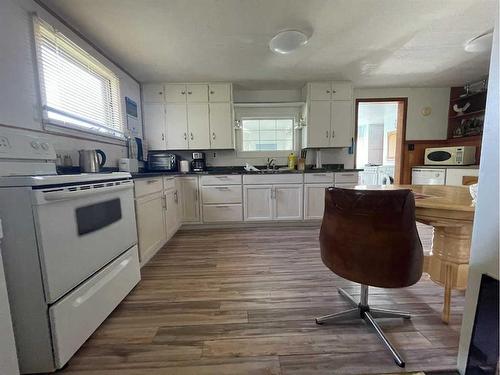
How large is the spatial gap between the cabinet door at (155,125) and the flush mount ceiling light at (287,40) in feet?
6.90

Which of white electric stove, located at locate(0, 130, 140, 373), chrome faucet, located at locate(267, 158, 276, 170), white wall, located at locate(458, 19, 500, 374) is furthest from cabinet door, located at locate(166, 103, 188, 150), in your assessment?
white wall, located at locate(458, 19, 500, 374)

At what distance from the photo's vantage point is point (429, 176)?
3785 millimetres

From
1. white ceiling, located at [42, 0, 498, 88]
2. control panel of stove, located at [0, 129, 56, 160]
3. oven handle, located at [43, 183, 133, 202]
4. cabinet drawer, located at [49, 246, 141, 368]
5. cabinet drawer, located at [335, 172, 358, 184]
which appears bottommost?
cabinet drawer, located at [49, 246, 141, 368]

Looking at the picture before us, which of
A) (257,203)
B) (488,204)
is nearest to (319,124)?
(257,203)

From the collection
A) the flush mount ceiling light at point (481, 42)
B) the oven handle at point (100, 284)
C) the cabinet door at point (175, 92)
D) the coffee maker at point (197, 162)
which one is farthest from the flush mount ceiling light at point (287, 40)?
the oven handle at point (100, 284)

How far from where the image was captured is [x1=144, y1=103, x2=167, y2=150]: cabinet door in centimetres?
341

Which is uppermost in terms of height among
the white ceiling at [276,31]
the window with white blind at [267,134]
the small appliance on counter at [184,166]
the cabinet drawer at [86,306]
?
the white ceiling at [276,31]

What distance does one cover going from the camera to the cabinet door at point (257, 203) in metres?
3.30

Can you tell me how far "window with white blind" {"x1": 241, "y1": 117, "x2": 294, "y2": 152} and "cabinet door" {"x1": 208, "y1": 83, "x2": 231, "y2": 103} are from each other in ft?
1.95

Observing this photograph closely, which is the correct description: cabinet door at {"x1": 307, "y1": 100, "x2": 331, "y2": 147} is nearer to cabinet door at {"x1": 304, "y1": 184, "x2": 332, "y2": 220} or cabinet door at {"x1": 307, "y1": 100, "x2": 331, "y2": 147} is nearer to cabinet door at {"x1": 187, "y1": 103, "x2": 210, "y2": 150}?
cabinet door at {"x1": 304, "y1": 184, "x2": 332, "y2": 220}

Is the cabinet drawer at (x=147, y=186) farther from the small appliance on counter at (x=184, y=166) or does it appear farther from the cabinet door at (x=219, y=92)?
the cabinet door at (x=219, y=92)

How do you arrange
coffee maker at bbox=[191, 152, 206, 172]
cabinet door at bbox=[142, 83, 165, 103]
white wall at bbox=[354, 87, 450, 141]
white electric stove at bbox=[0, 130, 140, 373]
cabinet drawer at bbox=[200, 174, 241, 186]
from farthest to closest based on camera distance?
white wall at bbox=[354, 87, 450, 141] < coffee maker at bbox=[191, 152, 206, 172] < cabinet door at bbox=[142, 83, 165, 103] < cabinet drawer at bbox=[200, 174, 241, 186] < white electric stove at bbox=[0, 130, 140, 373]

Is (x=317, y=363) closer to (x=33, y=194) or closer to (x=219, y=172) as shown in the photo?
(x=33, y=194)

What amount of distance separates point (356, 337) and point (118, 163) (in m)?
2.97
